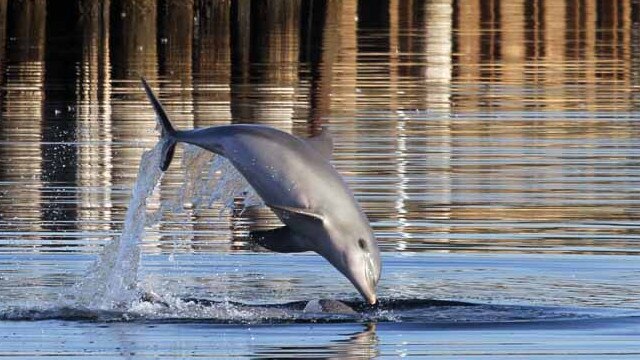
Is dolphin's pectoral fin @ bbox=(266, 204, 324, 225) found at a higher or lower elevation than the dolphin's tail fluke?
lower

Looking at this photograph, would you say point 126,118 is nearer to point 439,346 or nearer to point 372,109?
point 372,109

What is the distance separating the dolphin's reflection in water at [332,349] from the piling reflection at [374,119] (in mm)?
4223

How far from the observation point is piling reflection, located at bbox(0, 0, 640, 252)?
724 inches

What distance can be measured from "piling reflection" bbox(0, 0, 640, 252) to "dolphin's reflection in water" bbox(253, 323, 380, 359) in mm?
4223

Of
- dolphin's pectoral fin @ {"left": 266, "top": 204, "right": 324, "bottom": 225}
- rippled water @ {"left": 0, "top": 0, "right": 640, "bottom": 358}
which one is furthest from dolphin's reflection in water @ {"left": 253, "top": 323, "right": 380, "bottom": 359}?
dolphin's pectoral fin @ {"left": 266, "top": 204, "right": 324, "bottom": 225}

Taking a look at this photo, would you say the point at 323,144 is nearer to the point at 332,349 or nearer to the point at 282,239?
the point at 282,239

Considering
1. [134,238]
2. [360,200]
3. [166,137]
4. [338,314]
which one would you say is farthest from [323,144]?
[360,200]

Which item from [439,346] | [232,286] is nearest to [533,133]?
[232,286]

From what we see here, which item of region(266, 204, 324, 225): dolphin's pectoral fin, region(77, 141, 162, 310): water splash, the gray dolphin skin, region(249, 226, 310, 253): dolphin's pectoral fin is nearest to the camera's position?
region(266, 204, 324, 225): dolphin's pectoral fin

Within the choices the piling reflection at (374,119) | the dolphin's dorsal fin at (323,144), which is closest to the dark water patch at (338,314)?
the dolphin's dorsal fin at (323,144)

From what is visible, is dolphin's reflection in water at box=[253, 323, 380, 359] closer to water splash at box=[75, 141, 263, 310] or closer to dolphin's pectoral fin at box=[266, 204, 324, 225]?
dolphin's pectoral fin at box=[266, 204, 324, 225]

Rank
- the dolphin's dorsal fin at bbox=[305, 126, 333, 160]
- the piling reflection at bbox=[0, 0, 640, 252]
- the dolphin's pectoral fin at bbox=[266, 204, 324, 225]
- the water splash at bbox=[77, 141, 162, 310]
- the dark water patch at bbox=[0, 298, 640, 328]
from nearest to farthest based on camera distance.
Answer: the dolphin's pectoral fin at bbox=[266, 204, 324, 225] → the dolphin's dorsal fin at bbox=[305, 126, 333, 160] → the dark water patch at bbox=[0, 298, 640, 328] → the water splash at bbox=[77, 141, 162, 310] → the piling reflection at bbox=[0, 0, 640, 252]

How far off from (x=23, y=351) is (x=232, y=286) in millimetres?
2924

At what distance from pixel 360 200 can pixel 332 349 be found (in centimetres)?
768
